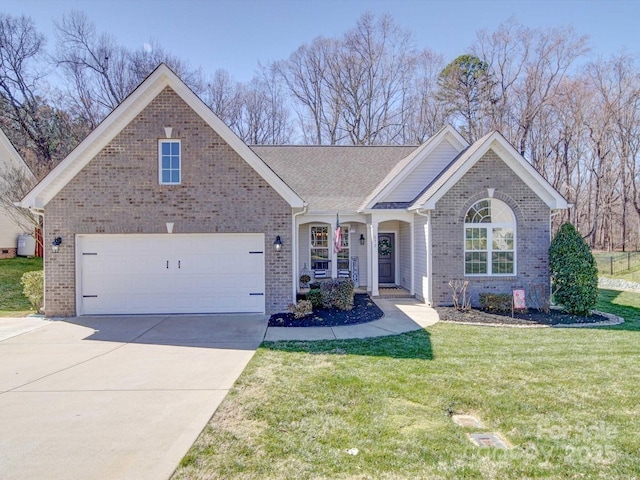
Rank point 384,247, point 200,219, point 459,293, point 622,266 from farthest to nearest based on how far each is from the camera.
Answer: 1. point 622,266
2. point 384,247
3. point 459,293
4. point 200,219

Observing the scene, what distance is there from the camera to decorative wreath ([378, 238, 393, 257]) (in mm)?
15805

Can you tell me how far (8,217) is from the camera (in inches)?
768

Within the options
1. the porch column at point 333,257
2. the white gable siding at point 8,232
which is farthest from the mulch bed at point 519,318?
the white gable siding at point 8,232

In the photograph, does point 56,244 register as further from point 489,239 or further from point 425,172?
point 489,239

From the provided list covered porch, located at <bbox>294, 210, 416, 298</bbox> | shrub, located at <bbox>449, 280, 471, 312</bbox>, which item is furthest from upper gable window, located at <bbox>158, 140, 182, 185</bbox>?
shrub, located at <bbox>449, 280, 471, 312</bbox>

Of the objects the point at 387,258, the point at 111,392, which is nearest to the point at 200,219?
the point at 111,392

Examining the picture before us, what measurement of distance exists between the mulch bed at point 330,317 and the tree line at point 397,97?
2189cm

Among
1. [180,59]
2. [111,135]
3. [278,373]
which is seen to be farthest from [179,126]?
[180,59]

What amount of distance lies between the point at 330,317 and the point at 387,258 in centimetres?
639

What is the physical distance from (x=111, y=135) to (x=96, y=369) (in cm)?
655

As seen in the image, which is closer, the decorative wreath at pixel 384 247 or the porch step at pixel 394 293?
the porch step at pixel 394 293

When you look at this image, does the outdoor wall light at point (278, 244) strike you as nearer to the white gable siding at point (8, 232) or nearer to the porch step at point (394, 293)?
the porch step at point (394, 293)

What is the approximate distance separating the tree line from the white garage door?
18.3 meters

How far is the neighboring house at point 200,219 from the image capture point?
10.3 m
